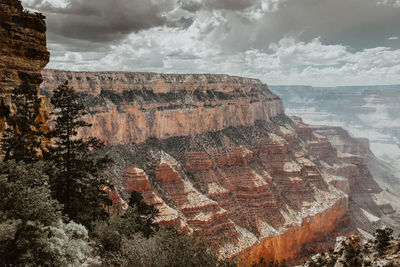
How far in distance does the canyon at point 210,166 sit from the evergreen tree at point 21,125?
21.3 m

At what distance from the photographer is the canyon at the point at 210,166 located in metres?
46.7

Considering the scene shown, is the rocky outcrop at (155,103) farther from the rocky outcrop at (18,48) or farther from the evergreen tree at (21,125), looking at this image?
the evergreen tree at (21,125)

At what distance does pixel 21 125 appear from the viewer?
13.4m

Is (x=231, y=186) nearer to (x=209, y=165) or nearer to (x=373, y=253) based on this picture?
(x=209, y=165)

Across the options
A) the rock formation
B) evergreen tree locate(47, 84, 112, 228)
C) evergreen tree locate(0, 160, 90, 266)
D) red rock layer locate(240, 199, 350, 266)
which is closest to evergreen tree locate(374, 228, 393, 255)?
evergreen tree locate(0, 160, 90, 266)

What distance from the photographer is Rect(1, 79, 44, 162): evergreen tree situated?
41.7ft

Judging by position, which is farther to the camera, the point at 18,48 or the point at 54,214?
the point at 18,48

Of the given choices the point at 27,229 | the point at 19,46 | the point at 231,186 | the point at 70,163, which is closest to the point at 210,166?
the point at 231,186

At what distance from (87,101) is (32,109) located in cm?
3769

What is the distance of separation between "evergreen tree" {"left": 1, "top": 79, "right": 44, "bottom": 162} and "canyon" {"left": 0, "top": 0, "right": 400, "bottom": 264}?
Result: 21.3m

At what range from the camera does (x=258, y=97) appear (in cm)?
10162

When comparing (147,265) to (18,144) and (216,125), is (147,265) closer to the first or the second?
(18,144)

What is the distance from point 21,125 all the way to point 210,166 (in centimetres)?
4911

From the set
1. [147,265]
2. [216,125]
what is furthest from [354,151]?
[147,265]
